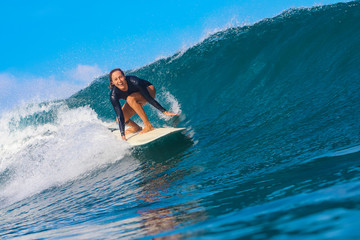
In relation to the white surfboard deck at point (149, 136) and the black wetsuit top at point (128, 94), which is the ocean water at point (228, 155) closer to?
the white surfboard deck at point (149, 136)

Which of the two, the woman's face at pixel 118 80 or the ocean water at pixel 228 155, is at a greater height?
the woman's face at pixel 118 80

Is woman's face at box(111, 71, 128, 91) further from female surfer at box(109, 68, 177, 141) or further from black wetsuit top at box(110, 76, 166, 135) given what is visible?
black wetsuit top at box(110, 76, 166, 135)

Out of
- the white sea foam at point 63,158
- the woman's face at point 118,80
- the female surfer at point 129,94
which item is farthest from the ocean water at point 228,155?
the woman's face at point 118,80

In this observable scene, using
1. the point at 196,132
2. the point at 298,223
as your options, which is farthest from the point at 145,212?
the point at 196,132

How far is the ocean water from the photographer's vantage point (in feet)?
5.64

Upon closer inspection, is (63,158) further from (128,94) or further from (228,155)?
(228,155)

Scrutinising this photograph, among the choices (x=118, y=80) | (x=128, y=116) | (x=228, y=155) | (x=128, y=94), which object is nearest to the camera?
(x=228, y=155)

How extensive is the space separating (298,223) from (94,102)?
37.2 feet

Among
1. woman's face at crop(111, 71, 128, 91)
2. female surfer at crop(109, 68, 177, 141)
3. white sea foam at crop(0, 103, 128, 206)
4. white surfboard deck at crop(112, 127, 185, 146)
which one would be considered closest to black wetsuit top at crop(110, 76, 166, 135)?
female surfer at crop(109, 68, 177, 141)

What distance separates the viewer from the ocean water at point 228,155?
1719 mm

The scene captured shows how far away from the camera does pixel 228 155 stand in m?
3.98

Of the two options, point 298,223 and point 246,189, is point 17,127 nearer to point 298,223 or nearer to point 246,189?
point 246,189

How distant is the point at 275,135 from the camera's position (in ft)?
14.0

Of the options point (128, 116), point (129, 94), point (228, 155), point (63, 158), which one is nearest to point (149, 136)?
point (129, 94)
